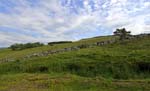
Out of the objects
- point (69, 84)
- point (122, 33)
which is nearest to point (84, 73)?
point (69, 84)

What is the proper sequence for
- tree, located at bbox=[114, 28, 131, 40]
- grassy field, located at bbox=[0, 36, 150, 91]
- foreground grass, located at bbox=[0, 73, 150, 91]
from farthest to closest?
tree, located at bbox=[114, 28, 131, 40], grassy field, located at bbox=[0, 36, 150, 91], foreground grass, located at bbox=[0, 73, 150, 91]

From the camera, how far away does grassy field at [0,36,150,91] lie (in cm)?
2228

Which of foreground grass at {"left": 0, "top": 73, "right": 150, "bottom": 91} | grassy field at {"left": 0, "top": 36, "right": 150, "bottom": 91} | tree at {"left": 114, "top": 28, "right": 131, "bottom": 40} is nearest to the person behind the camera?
foreground grass at {"left": 0, "top": 73, "right": 150, "bottom": 91}

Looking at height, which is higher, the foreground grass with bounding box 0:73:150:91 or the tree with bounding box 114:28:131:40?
the tree with bounding box 114:28:131:40

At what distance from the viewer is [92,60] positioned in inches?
1235

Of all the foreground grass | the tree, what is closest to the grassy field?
the foreground grass

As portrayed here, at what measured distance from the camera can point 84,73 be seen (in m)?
28.3

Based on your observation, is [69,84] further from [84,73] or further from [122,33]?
[122,33]

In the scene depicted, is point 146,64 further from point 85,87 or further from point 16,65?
point 16,65

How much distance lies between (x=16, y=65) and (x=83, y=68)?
9520 mm

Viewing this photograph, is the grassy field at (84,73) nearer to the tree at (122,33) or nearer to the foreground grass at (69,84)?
the foreground grass at (69,84)

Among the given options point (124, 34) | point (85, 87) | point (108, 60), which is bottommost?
point (85, 87)

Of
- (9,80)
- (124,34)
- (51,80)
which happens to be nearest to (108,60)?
(51,80)

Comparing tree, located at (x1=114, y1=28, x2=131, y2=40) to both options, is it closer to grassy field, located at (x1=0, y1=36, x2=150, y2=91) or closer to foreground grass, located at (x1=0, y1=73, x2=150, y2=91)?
grassy field, located at (x1=0, y1=36, x2=150, y2=91)
